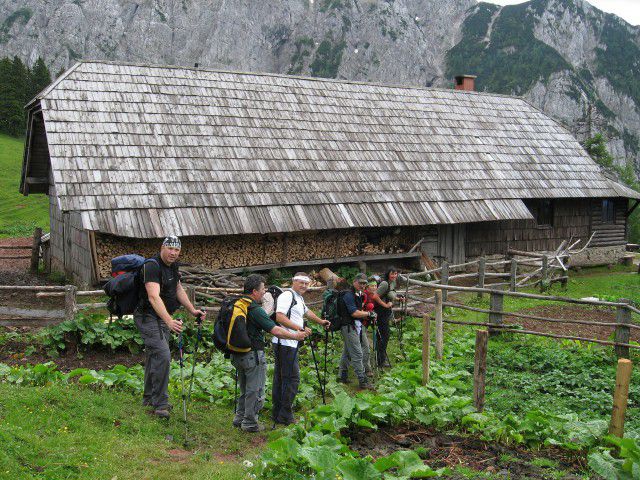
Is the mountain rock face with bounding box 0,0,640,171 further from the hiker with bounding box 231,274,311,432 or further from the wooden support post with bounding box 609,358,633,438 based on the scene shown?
the hiker with bounding box 231,274,311,432

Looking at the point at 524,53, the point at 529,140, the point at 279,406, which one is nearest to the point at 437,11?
the point at 524,53

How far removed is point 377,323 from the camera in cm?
948

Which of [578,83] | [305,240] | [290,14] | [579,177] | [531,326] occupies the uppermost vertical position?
[290,14]

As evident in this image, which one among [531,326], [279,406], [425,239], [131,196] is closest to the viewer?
[279,406]

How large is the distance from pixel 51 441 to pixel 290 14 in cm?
11982

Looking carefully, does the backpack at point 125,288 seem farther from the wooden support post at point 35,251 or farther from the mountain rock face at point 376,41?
the mountain rock face at point 376,41

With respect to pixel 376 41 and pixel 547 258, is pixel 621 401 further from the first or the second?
pixel 376 41

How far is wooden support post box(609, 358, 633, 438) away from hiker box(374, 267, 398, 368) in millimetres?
3863

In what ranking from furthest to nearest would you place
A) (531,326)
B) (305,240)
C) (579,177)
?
(579,177) → (305,240) → (531,326)

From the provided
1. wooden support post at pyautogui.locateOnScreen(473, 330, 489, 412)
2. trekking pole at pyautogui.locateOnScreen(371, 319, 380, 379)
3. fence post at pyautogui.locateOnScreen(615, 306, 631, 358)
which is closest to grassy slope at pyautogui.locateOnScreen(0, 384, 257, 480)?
wooden support post at pyautogui.locateOnScreen(473, 330, 489, 412)

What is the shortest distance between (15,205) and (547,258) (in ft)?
91.7

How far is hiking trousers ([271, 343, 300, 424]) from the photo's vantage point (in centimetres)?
684

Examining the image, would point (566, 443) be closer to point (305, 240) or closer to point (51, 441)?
point (51, 441)

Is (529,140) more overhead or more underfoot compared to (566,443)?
more overhead
